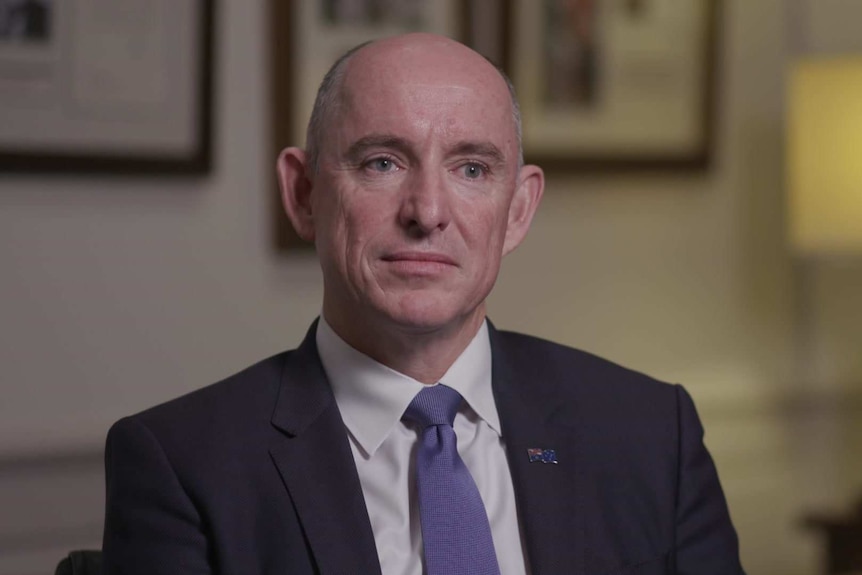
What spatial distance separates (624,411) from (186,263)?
55.6 inches

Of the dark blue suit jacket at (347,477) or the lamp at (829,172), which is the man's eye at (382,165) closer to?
the dark blue suit jacket at (347,477)

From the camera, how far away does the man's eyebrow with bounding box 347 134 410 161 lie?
175cm

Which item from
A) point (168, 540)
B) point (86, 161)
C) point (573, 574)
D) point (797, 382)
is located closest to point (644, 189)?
point (797, 382)

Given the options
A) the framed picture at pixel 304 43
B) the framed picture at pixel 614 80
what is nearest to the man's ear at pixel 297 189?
the framed picture at pixel 304 43

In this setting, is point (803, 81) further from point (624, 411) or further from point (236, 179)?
point (624, 411)

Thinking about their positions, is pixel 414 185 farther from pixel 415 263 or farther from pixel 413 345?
pixel 413 345

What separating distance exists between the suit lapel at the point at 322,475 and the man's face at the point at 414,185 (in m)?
0.15

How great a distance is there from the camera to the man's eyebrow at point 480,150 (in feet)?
5.81

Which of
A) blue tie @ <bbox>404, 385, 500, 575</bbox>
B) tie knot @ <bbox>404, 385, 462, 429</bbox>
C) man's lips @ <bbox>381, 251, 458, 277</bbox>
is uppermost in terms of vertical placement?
man's lips @ <bbox>381, 251, 458, 277</bbox>

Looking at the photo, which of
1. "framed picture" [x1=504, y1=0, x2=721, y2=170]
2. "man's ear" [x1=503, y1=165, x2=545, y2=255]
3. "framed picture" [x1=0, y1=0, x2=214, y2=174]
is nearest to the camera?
"man's ear" [x1=503, y1=165, x2=545, y2=255]

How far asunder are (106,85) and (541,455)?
1565 mm

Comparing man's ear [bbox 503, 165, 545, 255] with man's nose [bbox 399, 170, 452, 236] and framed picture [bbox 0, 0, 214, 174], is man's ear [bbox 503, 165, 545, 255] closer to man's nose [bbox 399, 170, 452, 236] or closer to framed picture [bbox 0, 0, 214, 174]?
man's nose [bbox 399, 170, 452, 236]

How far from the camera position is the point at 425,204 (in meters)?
1.72

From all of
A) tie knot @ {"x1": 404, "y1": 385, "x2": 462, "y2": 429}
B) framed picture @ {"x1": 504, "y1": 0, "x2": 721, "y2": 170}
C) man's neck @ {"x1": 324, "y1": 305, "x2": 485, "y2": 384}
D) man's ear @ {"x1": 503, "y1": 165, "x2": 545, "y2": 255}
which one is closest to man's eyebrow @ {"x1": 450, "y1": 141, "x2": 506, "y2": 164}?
man's ear @ {"x1": 503, "y1": 165, "x2": 545, "y2": 255}
